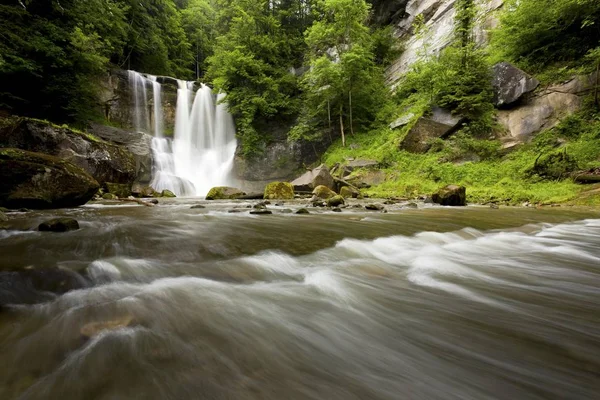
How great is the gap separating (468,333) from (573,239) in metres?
3.73

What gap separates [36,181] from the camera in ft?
19.7

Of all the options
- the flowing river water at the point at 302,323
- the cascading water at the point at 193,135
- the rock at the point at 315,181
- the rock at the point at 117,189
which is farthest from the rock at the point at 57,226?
the cascading water at the point at 193,135

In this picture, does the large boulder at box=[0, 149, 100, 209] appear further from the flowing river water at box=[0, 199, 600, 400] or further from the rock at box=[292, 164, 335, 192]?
the rock at box=[292, 164, 335, 192]

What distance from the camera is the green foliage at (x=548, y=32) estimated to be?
12047mm

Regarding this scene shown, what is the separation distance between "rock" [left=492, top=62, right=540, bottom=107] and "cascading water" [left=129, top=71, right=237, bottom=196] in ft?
55.2

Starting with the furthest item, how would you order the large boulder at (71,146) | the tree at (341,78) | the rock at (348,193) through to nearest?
the tree at (341,78) → the rock at (348,193) → the large boulder at (71,146)

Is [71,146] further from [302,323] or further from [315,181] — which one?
[302,323]

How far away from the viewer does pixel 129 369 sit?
44.8 inches

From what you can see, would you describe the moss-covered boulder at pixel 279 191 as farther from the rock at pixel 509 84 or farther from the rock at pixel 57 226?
the rock at pixel 509 84

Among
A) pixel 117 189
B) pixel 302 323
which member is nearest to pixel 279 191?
pixel 117 189

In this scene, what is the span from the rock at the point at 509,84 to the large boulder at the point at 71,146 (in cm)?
1758

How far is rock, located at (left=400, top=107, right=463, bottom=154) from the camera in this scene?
14719mm

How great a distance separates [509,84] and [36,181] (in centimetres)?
1816

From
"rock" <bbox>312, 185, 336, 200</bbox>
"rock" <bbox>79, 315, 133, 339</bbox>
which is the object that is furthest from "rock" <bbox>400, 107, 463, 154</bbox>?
"rock" <bbox>79, 315, 133, 339</bbox>
